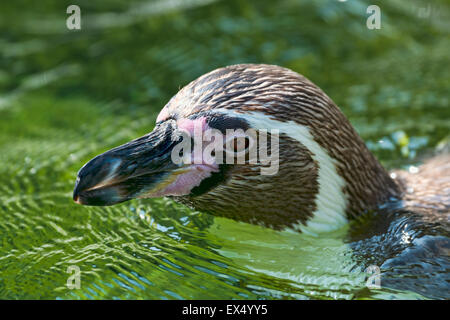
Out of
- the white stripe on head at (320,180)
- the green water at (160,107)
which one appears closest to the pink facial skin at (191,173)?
the white stripe on head at (320,180)

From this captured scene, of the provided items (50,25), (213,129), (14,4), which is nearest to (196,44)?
(50,25)

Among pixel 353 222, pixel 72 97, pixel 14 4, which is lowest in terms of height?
pixel 353 222

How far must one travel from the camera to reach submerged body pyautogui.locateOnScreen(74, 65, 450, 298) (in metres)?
3.53

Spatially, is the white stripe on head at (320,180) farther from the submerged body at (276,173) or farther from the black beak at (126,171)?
the black beak at (126,171)

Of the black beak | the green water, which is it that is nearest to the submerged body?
the black beak

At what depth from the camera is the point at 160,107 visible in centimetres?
633

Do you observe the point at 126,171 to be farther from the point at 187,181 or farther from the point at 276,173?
the point at 276,173

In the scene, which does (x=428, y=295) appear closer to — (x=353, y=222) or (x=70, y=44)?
(x=353, y=222)

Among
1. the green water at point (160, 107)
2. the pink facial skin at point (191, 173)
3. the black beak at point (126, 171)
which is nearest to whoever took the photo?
the black beak at point (126, 171)

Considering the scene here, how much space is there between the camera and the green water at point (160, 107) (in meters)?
3.86

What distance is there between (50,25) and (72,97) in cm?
155

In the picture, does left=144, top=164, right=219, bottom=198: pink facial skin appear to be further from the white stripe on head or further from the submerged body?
the white stripe on head

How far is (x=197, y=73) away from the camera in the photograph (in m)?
6.75
